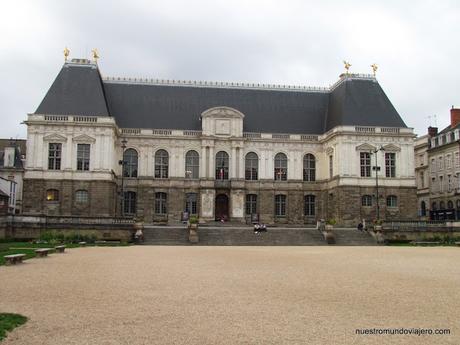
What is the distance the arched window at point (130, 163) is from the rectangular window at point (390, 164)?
83.8ft

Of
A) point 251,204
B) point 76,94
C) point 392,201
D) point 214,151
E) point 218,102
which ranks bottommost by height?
point 251,204

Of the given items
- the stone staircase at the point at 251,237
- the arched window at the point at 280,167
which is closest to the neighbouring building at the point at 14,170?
the stone staircase at the point at 251,237

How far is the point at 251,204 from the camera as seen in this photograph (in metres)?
57.1

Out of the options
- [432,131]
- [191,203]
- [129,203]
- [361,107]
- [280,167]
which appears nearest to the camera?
[129,203]

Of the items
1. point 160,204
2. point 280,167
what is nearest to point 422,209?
point 280,167

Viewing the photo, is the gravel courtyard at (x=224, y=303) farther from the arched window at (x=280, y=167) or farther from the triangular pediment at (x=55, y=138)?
the arched window at (x=280, y=167)

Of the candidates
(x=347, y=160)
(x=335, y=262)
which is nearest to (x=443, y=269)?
(x=335, y=262)

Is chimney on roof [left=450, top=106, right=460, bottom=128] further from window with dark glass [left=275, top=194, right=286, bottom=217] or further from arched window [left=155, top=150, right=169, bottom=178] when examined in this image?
arched window [left=155, top=150, right=169, bottom=178]

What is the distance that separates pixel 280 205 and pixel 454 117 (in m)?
23.8

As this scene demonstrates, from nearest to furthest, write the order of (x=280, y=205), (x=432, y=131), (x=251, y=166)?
(x=280, y=205)
(x=251, y=166)
(x=432, y=131)

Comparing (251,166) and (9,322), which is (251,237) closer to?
(251,166)

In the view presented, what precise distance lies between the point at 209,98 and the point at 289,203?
14690mm

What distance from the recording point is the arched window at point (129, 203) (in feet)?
182

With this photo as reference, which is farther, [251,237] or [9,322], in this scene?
[251,237]
